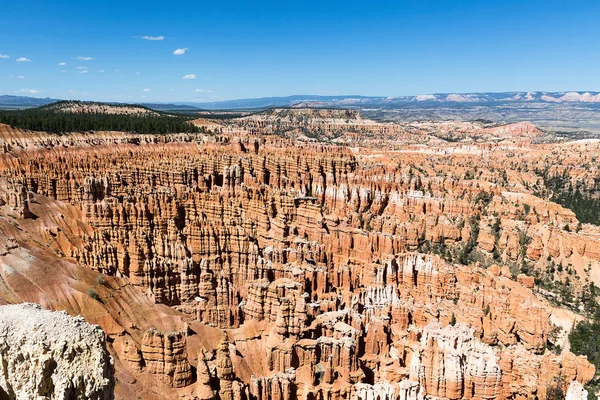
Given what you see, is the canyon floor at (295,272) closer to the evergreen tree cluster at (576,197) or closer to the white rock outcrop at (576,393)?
the white rock outcrop at (576,393)

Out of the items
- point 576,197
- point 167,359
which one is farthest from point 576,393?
point 576,197

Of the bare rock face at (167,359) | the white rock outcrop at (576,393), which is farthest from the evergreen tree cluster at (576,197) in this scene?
the bare rock face at (167,359)

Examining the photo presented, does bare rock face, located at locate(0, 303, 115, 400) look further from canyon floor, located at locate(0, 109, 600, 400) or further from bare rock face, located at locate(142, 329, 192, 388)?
bare rock face, located at locate(142, 329, 192, 388)

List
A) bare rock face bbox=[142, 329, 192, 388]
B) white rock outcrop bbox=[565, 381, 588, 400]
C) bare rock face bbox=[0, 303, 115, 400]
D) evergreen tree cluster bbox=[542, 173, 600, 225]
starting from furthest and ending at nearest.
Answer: evergreen tree cluster bbox=[542, 173, 600, 225] → bare rock face bbox=[142, 329, 192, 388] → white rock outcrop bbox=[565, 381, 588, 400] → bare rock face bbox=[0, 303, 115, 400]

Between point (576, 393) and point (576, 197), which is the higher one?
point (576, 393)

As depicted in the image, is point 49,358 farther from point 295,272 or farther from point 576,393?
point 295,272

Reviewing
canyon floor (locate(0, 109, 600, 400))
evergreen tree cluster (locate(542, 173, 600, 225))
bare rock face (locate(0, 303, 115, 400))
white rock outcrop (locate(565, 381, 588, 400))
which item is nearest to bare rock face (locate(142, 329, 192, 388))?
canyon floor (locate(0, 109, 600, 400))
